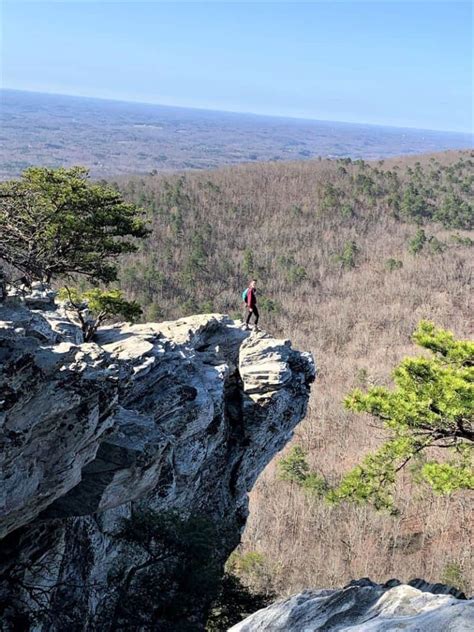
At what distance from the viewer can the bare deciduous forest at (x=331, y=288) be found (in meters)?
29.7

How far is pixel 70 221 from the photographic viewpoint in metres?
14.2

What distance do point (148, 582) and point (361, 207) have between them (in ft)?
264

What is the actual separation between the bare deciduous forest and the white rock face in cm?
1526

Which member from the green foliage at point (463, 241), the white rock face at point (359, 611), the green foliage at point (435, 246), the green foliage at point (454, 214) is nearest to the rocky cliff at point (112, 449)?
the white rock face at point (359, 611)

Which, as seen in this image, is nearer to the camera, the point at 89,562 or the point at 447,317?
the point at 89,562

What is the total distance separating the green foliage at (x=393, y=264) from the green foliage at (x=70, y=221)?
56.7 m

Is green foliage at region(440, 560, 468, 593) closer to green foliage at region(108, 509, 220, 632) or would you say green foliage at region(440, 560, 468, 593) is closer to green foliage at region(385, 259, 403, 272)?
green foliage at region(108, 509, 220, 632)

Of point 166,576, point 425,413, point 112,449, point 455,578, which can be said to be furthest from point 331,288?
point 112,449

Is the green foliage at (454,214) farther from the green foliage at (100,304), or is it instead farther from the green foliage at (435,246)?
the green foliage at (100,304)

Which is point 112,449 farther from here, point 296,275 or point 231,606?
point 296,275

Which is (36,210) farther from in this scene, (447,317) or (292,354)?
(447,317)

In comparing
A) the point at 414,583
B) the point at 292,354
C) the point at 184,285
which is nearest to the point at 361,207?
the point at 184,285

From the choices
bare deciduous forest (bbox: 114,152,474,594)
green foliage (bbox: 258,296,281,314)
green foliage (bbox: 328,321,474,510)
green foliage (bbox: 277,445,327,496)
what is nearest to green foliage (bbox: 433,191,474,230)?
bare deciduous forest (bbox: 114,152,474,594)

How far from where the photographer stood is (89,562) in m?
10.0
